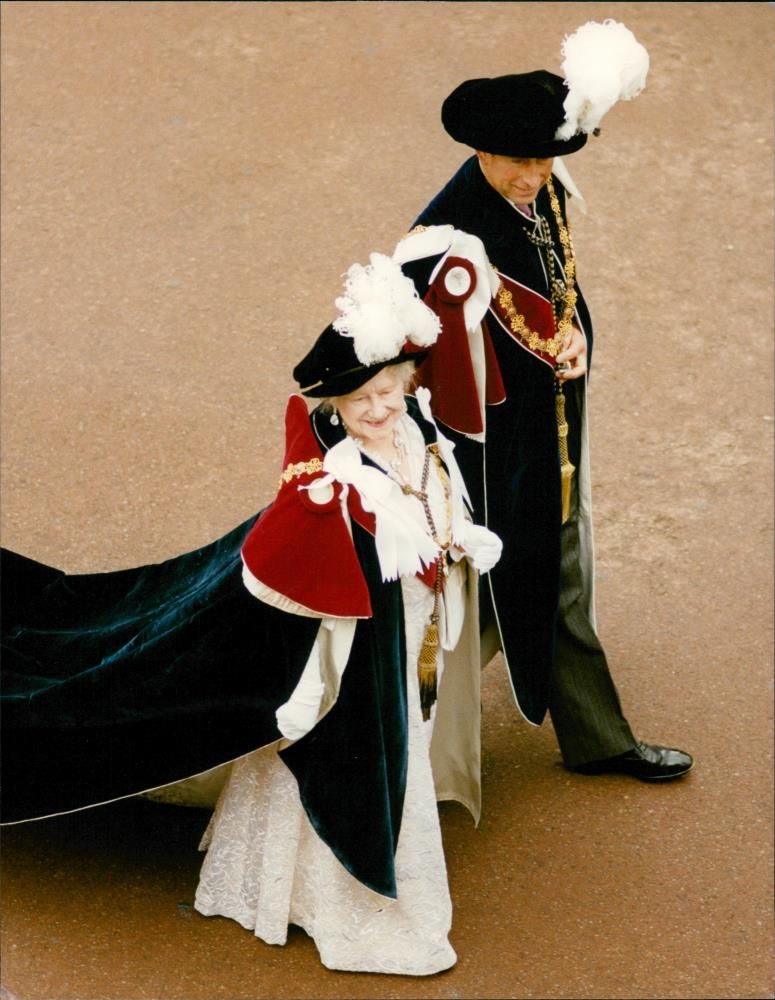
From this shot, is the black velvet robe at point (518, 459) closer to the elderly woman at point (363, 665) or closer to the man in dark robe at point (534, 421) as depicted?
the man in dark robe at point (534, 421)

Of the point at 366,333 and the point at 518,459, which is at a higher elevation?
the point at 366,333

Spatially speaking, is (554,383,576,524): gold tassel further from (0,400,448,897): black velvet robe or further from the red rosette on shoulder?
the red rosette on shoulder

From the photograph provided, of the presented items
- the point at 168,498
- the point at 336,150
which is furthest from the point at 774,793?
the point at 336,150

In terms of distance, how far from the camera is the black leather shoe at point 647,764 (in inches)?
181

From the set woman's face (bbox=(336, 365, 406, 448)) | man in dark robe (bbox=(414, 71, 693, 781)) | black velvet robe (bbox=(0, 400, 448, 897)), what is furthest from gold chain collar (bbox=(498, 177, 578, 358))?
woman's face (bbox=(336, 365, 406, 448))

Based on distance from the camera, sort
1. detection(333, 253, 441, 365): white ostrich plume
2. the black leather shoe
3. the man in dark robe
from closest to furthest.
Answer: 1. detection(333, 253, 441, 365): white ostrich plume
2. the man in dark robe
3. the black leather shoe

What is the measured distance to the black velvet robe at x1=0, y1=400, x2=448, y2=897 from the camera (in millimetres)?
3699

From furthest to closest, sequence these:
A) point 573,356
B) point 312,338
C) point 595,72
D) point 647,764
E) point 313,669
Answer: point 312,338 → point 647,764 → point 573,356 → point 595,72 → point 313,669

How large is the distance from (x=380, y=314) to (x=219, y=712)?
3.50 feet

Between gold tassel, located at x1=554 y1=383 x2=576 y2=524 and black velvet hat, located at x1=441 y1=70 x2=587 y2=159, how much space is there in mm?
692

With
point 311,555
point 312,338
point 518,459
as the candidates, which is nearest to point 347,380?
point 311,555

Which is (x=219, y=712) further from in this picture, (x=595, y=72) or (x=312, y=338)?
(x=312, y=338)

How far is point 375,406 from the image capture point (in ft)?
11.8

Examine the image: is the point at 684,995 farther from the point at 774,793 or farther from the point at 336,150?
the point at 336,150
